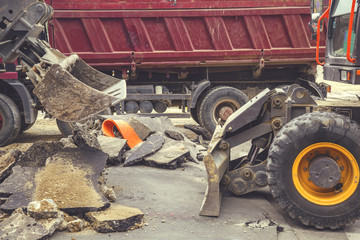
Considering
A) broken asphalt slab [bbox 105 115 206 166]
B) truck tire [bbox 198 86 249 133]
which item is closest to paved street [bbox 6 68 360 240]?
broken asphalt slab [bbox 105 115 206 166]

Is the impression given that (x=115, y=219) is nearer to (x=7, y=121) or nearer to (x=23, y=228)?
(x=23, y=228)

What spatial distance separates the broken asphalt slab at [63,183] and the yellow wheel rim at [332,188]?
6.32 feet

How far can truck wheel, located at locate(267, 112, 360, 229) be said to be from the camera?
14.0 feet

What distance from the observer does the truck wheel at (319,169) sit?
4281 mm

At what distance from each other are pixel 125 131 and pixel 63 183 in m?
2.71

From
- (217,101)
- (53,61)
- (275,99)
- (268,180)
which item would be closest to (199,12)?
(217,101)

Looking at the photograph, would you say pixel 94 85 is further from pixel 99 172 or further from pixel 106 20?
pixel 106 20

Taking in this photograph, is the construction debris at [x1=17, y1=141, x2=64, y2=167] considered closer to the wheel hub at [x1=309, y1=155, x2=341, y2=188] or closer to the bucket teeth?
the bucket teeth

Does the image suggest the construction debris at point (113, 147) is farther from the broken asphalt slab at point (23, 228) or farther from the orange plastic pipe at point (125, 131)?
the broken asphalt slab at point (23, 228)

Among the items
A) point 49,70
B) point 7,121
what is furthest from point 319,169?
point 7,121

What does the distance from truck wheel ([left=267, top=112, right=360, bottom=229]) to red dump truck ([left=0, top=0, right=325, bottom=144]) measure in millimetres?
5453

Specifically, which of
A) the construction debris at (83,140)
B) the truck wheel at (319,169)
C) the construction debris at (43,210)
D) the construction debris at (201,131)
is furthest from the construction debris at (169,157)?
the construction debris at (201,131)

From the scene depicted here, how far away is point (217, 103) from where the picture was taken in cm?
987

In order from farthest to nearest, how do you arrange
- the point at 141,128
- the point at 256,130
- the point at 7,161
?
the point at 141,128 → the point at 7,161 → the point at 256,130
